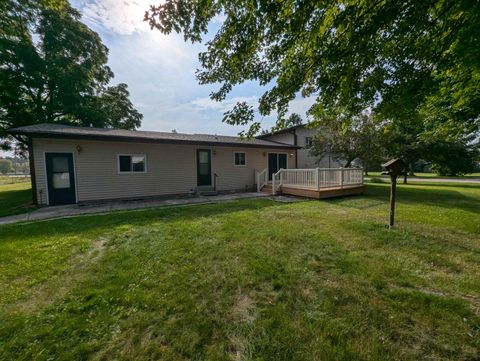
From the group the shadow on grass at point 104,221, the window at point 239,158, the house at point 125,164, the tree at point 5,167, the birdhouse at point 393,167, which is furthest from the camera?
the tree at point 5,167

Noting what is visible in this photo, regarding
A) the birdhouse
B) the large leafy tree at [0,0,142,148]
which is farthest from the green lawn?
the large leafy tree at [0,0,142,148]

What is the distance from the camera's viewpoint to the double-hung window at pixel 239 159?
40.0 ft

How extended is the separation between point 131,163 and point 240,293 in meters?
8.67

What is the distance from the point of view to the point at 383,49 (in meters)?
3.59

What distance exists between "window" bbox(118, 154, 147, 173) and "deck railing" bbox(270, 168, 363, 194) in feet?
20.9

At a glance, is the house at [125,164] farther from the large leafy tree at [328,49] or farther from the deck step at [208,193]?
the large leafy tree at [328,49]

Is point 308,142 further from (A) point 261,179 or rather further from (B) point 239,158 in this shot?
(B) point 239,158

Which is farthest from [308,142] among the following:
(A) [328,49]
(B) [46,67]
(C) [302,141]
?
(B) [46,67]

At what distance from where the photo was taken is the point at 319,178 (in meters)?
9.43

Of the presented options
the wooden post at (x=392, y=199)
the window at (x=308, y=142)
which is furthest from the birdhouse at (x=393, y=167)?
the window at (x=308, y=142)

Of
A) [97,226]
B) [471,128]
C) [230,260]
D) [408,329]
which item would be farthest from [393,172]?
[97,226]

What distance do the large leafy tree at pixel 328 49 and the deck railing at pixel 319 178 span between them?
569 centimetres

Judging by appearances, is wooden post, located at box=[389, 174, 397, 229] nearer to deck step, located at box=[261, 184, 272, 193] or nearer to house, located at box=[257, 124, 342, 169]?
deck step, located at box=[261, 184, 272, 193]

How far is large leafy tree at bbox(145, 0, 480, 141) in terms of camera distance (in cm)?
302
